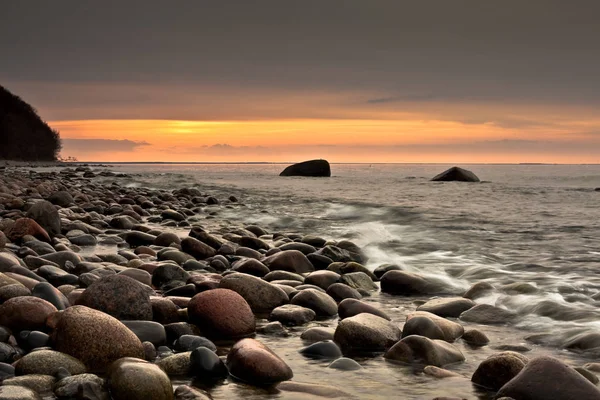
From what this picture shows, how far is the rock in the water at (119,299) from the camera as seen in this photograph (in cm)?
455

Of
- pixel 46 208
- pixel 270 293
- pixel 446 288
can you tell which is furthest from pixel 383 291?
pixel 46 208

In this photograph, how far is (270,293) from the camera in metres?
5.61

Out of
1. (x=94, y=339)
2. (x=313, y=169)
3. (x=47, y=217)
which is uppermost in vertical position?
(x=313, y=169)

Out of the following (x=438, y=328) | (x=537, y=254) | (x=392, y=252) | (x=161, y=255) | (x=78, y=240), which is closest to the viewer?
(x=438, y=328)

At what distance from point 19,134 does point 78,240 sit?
83.7 m

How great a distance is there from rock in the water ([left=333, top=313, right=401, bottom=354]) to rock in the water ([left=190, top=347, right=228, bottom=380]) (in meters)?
1.07

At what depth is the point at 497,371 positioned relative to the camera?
3715 mm

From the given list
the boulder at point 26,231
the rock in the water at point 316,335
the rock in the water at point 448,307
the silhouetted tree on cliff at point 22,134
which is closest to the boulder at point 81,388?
the rock in the water at point 316,335

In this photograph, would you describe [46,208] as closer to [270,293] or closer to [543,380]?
[270,293]

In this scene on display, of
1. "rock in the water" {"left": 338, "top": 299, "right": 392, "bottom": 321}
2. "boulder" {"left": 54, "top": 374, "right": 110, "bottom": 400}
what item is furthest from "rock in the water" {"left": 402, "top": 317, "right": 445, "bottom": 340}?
"boulder" {"left": 54, "top": 374, "right": 110, "bottom": 400}

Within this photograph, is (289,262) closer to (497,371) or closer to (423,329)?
(423,329)

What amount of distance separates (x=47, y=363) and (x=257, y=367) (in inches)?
48.5

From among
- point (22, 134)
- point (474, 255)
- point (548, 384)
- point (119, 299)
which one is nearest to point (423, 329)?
point (548, 384)

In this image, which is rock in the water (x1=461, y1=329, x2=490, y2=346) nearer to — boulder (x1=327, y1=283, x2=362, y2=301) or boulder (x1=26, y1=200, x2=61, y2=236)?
boulder (x1=327, y1=283, x2=362, y2=301)
